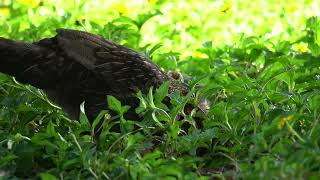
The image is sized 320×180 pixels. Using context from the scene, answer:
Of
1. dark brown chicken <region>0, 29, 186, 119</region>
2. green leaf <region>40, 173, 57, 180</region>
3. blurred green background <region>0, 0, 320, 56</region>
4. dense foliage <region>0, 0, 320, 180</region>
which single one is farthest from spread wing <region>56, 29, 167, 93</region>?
blurred green background <region>0, 0, 320, 56</region>

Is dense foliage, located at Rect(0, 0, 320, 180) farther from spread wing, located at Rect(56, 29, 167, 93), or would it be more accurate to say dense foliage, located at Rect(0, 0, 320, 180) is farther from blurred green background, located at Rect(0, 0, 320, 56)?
blurred green background, located at Rect(0, 0, 320, 56)

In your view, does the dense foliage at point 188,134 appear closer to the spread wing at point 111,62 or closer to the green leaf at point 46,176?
the green leaf at point 46,176

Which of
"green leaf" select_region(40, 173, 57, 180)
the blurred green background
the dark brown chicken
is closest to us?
"green leaf" select_region(40, 173, 57, 180)

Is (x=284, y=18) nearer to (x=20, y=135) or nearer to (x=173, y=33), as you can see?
(x=173, y=33)

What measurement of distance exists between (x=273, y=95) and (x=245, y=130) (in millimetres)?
343

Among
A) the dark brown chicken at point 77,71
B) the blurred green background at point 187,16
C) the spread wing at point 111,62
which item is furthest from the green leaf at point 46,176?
the blurred green background at point 187,16

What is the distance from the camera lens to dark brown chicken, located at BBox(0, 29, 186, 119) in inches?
197

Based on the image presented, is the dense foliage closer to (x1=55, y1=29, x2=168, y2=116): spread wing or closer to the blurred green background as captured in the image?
(x1=55, y1=29, x2=168, y2=116): spread wing

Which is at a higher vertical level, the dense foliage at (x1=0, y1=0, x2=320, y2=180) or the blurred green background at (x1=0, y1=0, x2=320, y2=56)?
the dense foliage at (x1=0, y1=0, x2=320, y2=180)

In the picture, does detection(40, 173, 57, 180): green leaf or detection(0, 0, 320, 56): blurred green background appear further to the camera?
detection(0, 0, 320, 56): blurred green background

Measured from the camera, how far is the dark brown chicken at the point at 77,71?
5012 mm

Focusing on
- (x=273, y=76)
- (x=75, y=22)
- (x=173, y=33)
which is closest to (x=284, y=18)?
(x=173, y=33)

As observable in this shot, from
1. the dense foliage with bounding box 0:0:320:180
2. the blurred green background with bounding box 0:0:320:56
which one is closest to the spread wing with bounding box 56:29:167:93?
the dense foliage with bounding box 0:0:320:180

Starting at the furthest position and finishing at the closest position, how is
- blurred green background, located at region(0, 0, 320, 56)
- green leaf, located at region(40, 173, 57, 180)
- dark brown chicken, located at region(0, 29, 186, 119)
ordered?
blurred green background, located at region(0, 0, 320, 56) → dark brown chicken, located at region(0, 29, 186, 119) → green leaf, located at region(40, 173, 57, 180)
